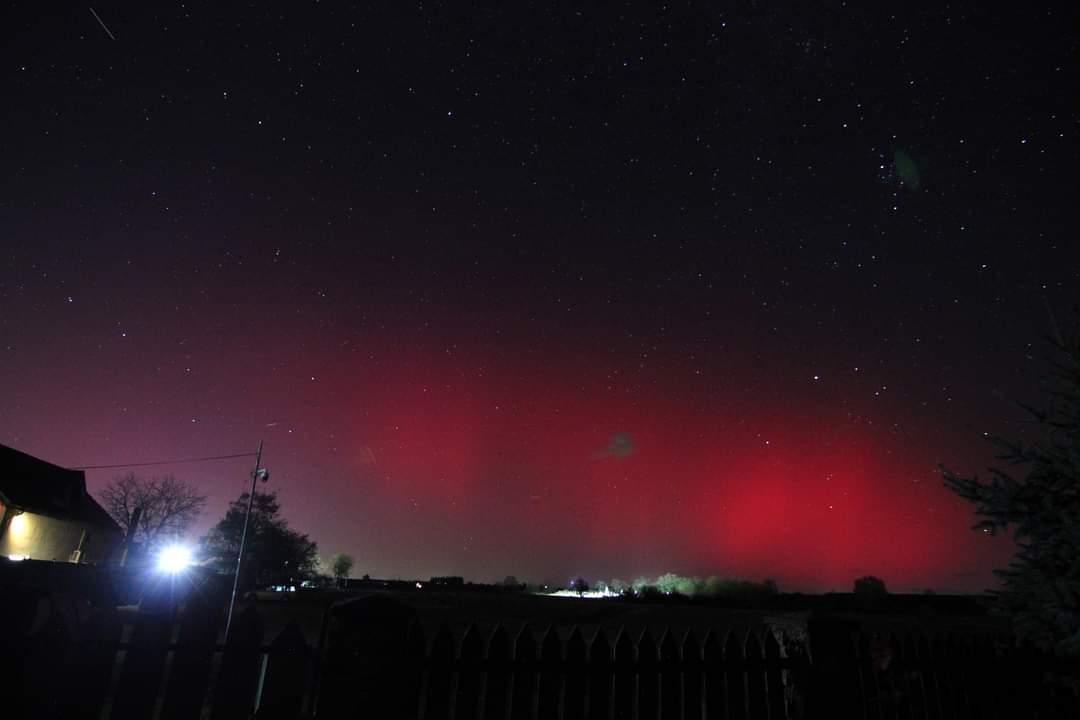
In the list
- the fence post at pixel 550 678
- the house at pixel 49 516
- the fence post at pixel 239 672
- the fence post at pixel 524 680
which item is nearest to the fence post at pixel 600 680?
the fence post at pixel 550 678

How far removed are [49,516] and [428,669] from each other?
4740cm

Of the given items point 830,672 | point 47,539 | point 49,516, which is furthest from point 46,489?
point 830,672

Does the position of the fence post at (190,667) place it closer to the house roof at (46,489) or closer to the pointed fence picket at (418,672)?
the pointed fence picket at (418,672)

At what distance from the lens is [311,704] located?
10.4 ft

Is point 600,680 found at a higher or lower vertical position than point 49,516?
lower

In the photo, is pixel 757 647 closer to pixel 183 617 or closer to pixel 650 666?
pixel 650 666

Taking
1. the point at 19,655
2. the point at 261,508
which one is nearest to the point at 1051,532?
the point at 19,655

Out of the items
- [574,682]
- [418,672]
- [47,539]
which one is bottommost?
[47,539]

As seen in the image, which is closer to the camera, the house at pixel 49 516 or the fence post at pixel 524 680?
the fence post at pixel 524 680

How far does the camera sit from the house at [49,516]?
115ft

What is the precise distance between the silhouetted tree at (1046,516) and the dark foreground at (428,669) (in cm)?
44

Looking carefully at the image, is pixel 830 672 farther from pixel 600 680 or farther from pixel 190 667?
pixel 190 667

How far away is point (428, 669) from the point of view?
3.45m

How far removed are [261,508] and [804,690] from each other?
73801mm
